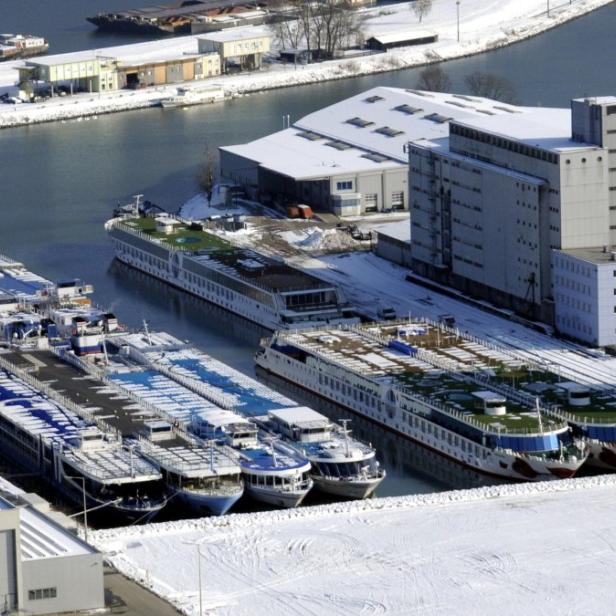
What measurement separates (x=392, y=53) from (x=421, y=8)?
7721 mm

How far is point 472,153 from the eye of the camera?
63.8 m

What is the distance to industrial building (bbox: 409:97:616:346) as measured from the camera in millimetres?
59125

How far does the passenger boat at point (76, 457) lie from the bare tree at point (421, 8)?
56351 mm

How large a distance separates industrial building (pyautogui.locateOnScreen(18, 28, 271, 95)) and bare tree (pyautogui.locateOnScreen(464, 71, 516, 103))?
1305 cm

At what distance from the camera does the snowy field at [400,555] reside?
41.6 meters

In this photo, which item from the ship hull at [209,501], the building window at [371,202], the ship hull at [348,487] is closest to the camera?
the ship hull at [209,501]

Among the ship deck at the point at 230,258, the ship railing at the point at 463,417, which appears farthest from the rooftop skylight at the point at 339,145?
the ship railing at the point at 463,417

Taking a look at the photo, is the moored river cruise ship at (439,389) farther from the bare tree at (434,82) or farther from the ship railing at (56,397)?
the bare tree at (434,82)

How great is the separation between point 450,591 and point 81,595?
6018 mm

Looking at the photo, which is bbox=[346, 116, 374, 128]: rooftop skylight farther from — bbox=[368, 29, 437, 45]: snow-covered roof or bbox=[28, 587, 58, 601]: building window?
bbox=[28, 587, 58, 601]: building window

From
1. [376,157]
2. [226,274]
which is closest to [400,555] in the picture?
[226,274]

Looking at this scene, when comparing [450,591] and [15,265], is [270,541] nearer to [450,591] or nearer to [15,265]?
[450,591]

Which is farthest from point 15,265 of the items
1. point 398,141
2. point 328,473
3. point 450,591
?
point 450,591

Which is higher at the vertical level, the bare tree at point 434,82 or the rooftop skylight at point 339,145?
the bare tree at point 434,82
